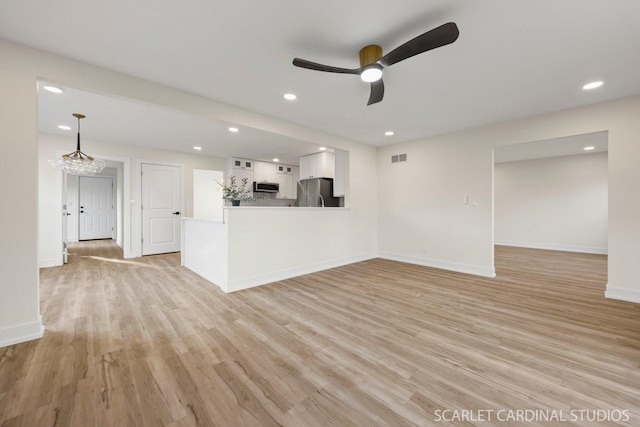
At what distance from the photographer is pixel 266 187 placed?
6984 millimetres

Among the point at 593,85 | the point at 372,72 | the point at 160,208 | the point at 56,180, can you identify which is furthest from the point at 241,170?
the point at 593,85

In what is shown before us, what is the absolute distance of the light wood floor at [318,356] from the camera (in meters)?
1.39

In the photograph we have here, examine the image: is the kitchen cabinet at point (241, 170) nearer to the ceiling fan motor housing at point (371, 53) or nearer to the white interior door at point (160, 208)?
the white interior door at point (160, 208)

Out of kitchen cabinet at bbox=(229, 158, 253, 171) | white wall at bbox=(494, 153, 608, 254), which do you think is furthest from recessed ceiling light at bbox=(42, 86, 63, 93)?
white wall at bbox=(494, 153, 608, 254)

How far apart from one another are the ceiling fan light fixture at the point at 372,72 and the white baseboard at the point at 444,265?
11.9ft

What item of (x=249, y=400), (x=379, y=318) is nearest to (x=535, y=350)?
(x=379, y=318)

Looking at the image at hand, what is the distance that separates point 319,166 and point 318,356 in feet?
15.2

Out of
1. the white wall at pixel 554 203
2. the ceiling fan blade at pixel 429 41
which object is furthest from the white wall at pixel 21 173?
the white wall at pixel 554 203

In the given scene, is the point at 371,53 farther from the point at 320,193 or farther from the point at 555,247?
the point at 555,247

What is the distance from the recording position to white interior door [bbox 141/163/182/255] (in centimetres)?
570

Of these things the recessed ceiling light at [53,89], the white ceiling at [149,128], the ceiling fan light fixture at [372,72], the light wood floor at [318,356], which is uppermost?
the white ceiling at [149,128]

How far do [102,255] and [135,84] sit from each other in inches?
198

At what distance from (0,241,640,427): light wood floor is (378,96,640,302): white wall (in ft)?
2.65

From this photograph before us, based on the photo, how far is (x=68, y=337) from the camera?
213 centimetres
